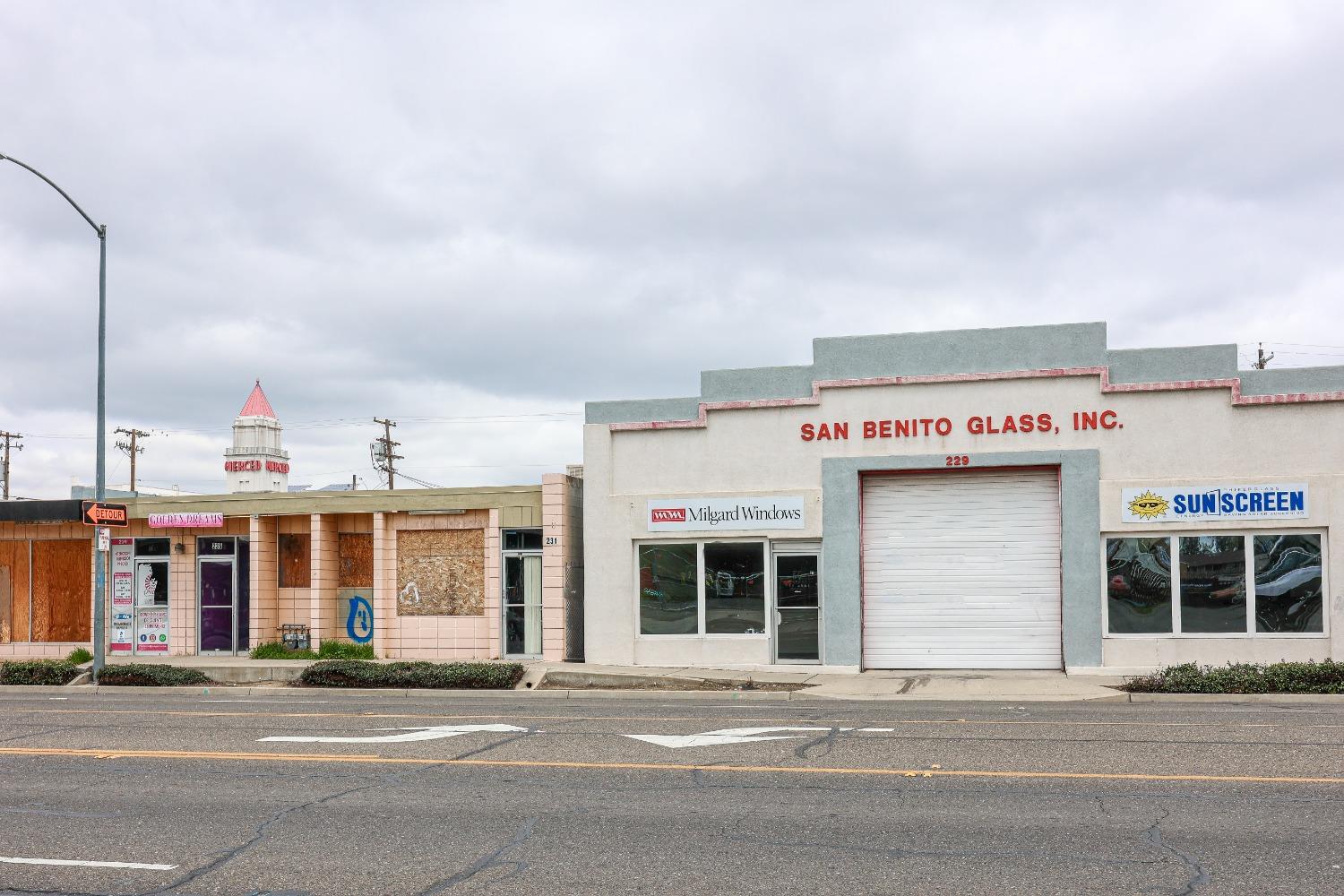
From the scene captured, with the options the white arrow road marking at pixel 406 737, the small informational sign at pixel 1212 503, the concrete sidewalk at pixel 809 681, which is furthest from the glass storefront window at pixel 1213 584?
the white arrow road marking at pixel 406 737

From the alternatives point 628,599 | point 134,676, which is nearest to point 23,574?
point 134,676

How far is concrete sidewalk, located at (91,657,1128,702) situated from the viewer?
18562 mm

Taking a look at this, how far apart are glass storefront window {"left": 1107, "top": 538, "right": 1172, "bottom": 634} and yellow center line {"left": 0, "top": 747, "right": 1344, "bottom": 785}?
1127cm

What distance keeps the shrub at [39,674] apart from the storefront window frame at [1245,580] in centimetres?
1902

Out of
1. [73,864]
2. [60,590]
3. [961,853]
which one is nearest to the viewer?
[961,853]

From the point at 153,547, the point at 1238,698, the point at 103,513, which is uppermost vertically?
the point at 103,513

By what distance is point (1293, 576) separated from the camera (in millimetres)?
20375

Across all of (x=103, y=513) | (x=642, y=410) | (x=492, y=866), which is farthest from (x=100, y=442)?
(x=492, y=866)

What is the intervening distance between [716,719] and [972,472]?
8.97 m

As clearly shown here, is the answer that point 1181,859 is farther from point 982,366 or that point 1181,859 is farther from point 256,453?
point 256,453

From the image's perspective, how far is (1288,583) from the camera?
20375 millimetres

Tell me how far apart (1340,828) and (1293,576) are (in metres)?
13.8

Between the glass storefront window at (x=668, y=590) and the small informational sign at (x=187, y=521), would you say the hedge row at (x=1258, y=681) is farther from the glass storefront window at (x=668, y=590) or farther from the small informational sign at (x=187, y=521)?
the small informational sign at (x=187, y=521)

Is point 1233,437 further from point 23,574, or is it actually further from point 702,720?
point 23,574
